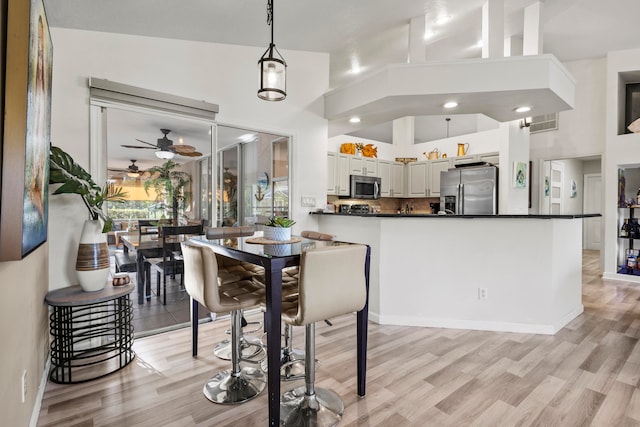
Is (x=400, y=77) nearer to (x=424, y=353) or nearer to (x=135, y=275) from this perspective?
(x=424, y=353)

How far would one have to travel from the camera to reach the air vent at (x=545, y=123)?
582 cm

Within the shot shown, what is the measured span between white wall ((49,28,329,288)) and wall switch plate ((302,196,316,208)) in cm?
6

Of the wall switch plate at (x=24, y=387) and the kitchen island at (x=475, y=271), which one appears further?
the kitchen island at (x=475, y=271)

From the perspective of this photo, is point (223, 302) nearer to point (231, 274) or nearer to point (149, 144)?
point (231, 274)

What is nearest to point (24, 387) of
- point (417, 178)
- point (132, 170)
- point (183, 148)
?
point (132, 170)

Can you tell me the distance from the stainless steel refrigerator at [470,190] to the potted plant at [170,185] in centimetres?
437

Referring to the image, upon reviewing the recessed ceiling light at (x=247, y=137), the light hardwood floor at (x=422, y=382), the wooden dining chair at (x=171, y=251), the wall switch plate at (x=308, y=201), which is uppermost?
the recessed ceiling light at (x=247, y=137)

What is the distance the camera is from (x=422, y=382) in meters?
2.13

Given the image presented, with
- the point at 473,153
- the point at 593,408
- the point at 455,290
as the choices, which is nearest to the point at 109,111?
the point at 455,290

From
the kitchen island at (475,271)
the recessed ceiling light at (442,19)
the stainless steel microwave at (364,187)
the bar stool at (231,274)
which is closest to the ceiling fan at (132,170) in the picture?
the bar stool at (231,274)

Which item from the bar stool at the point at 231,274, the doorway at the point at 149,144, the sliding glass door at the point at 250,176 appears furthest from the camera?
the sliding glass door at the point at 250,176

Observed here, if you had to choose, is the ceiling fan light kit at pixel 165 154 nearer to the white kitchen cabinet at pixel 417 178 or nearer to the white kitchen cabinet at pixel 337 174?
the white kitchen cabinet at pixel 337 174

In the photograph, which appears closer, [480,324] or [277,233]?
[277,233]

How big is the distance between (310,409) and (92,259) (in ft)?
5.90
